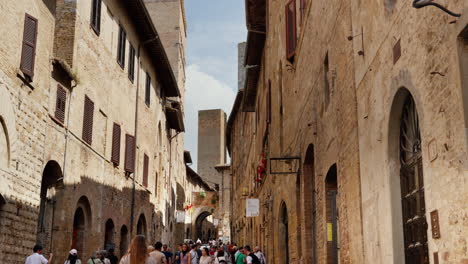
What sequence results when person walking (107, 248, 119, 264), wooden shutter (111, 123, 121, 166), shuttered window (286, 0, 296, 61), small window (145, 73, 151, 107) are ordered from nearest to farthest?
shuttered window (286, 0, 296, 61) → person walking (107, 248, 119, 264) → wooden shutter (111, 123, 121, 166) → small window (145, 73, 151, 107)

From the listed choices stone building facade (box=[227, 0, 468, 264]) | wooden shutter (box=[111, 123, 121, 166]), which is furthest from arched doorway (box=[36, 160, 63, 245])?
stone building facade (box=[227, 0, 468, 264])

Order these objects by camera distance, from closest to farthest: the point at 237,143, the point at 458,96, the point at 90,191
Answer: the point at 458,96 < the point at 90,191 < the point at 237,143

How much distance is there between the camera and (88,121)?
Answer: 1652 centimetres

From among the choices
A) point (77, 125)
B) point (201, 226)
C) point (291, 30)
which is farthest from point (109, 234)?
point (201, 226)

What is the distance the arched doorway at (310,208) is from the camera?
1231 cm

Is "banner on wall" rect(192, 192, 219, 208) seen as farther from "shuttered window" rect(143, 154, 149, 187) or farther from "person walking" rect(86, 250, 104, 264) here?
"person walking" rect(86, 250, 104, 264)

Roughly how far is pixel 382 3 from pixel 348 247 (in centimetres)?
381

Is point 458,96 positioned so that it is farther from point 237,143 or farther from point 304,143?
point 237,143

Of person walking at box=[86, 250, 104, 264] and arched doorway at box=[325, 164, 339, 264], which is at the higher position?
arched doorway at box=[325, 164, 339, 264]

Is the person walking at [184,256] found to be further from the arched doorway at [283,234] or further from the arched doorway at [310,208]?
the arched doorway at [310,208]

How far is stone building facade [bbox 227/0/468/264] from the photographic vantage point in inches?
189

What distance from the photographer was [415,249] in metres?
6.17

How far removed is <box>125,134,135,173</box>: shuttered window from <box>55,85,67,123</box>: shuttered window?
20.7 feet

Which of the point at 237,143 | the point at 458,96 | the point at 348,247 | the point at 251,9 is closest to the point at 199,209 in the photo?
the point at 237,143
